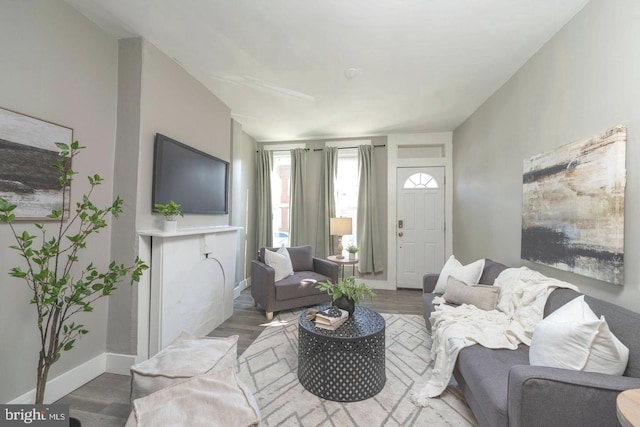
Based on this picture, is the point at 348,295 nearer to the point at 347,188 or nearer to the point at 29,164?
the point at 29,164

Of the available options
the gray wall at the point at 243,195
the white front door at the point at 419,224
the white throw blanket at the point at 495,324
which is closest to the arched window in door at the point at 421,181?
the white front door at the point at 419,224

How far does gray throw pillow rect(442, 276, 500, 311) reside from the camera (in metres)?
2.23

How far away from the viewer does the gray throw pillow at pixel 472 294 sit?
2232 millimetres

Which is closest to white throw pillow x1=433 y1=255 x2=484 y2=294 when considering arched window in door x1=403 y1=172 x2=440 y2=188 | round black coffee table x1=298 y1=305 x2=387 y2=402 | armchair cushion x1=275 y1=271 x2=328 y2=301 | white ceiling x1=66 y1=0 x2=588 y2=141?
round black coffee table x1=298 y1=305 x2=387 y2=402

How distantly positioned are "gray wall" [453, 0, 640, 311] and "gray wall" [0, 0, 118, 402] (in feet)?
11.3

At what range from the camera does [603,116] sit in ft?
5.48

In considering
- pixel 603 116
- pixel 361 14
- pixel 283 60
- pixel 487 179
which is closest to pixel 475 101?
pixel 487 179

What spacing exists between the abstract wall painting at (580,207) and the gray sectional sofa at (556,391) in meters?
0.34

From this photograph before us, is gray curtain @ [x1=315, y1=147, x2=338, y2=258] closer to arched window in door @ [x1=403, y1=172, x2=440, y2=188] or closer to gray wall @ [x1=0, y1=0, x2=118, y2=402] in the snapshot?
arched window in door @ [x1=403, y1=172, x2=440, y2=188]

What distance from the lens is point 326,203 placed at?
4727mm

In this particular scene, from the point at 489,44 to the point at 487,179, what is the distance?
5.04ft

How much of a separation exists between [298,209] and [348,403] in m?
3.37

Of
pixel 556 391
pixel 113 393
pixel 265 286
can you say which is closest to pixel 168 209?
pixel 113 393

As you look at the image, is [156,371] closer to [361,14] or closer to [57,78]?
[57,78]
